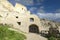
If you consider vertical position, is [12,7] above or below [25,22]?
above

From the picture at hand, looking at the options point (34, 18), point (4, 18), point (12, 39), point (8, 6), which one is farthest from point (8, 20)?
point (12, 39)

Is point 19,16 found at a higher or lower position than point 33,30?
higher

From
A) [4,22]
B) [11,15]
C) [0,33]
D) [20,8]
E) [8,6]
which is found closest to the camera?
[0,33]

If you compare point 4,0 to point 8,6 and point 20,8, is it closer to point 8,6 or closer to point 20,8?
point 8,6

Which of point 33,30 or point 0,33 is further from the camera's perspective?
point 33,30

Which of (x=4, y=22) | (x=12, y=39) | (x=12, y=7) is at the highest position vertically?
(x=12, y=7)

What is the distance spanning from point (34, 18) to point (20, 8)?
1019 cm

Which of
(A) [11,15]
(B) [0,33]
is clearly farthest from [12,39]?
(A) [11,15]

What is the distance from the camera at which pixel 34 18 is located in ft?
131

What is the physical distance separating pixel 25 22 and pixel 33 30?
5759 millimetres

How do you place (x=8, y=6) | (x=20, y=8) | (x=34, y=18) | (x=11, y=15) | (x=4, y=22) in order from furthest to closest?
(x=20, y=8), (x=8, y=6), (x=34, y=18), (x=11, y=15), (x=4, y=22)

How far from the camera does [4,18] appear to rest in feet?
112

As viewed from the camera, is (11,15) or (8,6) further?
(8,6)

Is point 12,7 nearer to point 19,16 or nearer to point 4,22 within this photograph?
point 19,16
